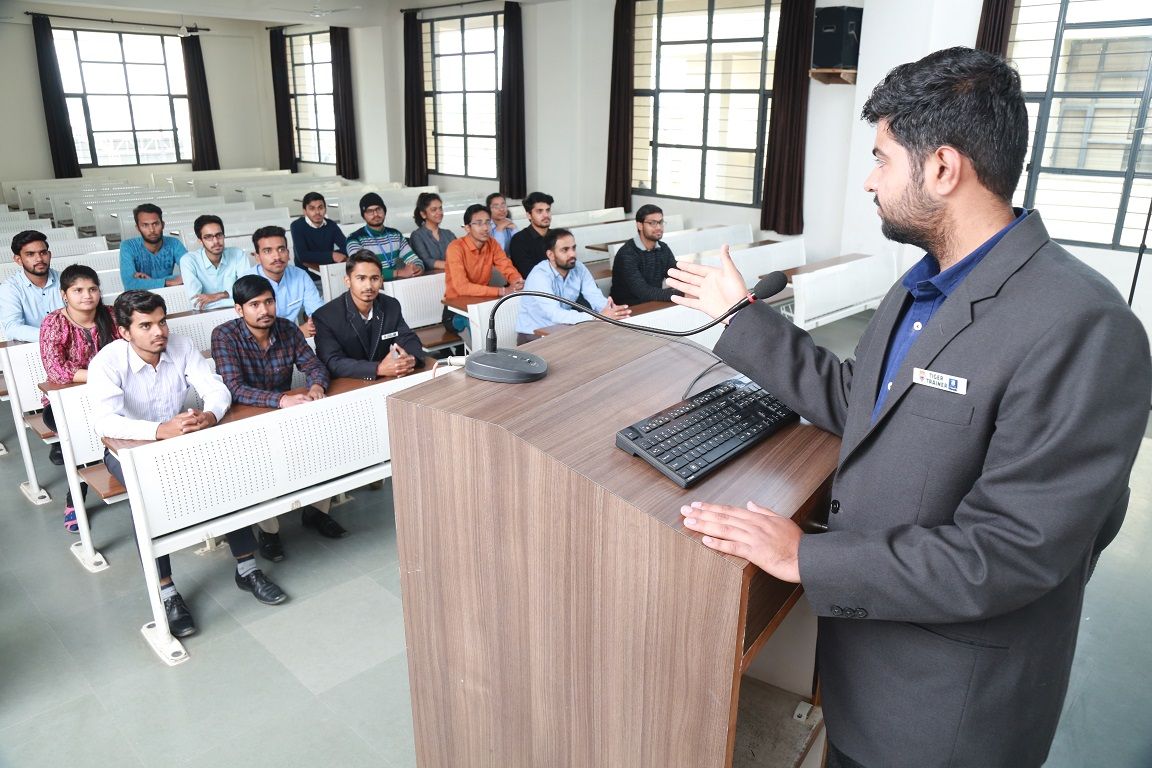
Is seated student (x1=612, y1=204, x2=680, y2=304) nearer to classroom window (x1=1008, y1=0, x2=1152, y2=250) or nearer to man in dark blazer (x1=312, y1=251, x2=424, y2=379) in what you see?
man in dark blazer (x1=312, y1=251, x2=424, y2=379)

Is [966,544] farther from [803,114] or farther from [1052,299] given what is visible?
[803,114]

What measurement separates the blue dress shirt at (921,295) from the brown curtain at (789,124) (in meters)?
7.54

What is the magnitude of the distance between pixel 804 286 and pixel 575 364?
488 cm

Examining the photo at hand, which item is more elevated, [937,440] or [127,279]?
[937,440]

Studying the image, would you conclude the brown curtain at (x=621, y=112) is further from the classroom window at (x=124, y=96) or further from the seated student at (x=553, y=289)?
the classroom window at (x=124, y=96)

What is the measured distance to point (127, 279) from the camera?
5699 mm

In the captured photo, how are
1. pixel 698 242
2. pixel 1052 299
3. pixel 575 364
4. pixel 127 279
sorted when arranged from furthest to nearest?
pixel 698 242, pixel 127 279, pixel 575 364, pixel 1052 299

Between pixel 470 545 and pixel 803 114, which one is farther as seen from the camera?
pixel 803 114

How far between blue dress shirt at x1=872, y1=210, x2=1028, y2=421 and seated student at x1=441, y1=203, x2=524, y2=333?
14.9 ft

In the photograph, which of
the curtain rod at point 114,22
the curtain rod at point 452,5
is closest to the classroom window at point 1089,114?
the curtain rod at point 452,5

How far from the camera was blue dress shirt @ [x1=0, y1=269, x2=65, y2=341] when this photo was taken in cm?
433

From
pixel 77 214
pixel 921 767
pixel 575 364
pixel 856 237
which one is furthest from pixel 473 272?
pixel 77 214

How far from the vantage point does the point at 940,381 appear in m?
0.97

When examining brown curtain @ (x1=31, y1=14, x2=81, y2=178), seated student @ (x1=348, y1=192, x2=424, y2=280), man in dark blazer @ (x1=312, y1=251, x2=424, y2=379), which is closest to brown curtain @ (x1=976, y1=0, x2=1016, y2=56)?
seated student @ (x1=348, y1=192, x2=424, y2=280)
